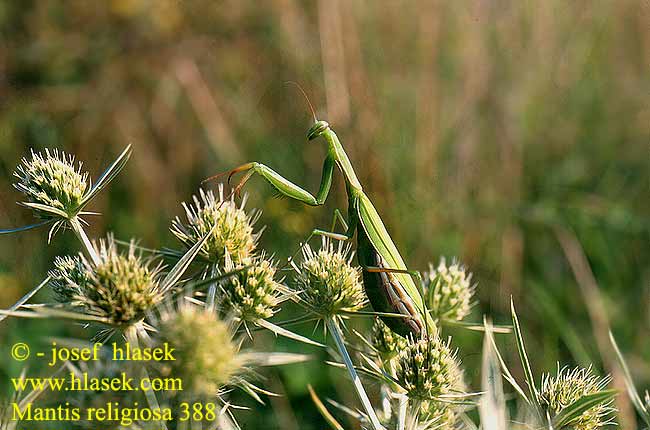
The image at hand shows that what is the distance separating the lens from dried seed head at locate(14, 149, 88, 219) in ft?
5.45

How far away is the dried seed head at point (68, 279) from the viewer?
4.98ft

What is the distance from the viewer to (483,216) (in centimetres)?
455

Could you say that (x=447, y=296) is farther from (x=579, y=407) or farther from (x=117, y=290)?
(x=117, y=290)

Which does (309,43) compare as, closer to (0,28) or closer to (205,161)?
(205,161)

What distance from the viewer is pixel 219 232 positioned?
1.81m

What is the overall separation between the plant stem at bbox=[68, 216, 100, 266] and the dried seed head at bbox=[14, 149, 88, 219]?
0.02m

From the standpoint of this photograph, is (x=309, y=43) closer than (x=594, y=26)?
Yes

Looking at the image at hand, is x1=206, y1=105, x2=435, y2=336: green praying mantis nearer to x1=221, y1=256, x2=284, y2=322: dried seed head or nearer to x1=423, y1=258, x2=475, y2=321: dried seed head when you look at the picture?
x1=423, y1=258, x2=475, y2=321: dried seed head

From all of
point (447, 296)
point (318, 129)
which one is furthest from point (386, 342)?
point (318, 129)

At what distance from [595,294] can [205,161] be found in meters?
3.15

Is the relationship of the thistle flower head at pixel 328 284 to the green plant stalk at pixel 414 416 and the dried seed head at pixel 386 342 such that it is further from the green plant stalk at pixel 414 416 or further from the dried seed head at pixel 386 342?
the green plant stalk at pixel 414 416

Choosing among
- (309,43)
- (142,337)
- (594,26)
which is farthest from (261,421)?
(594,26)

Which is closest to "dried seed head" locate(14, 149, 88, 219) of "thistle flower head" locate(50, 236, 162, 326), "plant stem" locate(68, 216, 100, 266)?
"plant stem" locate(68, 216, 100, 266)

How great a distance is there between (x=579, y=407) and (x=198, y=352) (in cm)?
94
